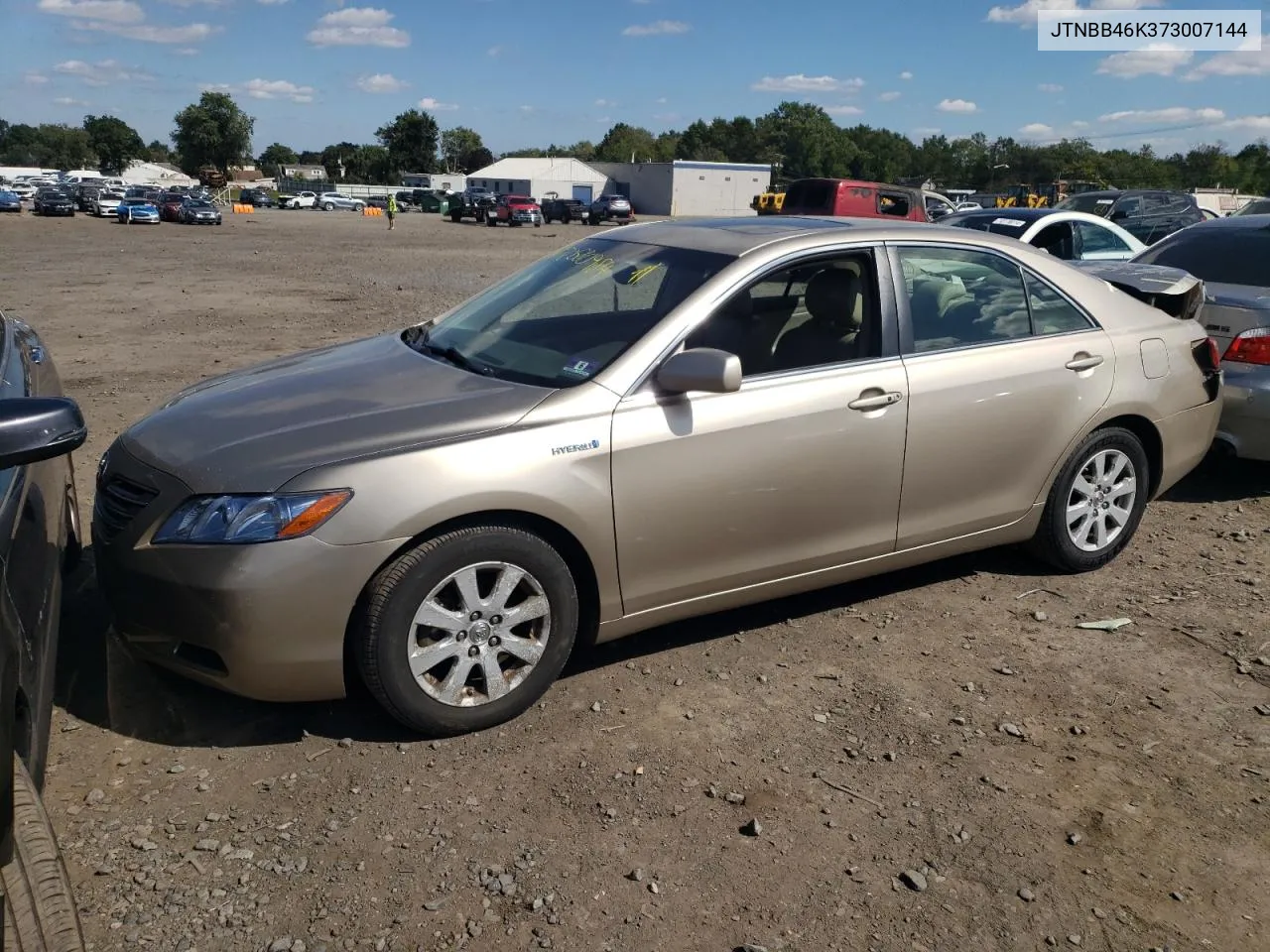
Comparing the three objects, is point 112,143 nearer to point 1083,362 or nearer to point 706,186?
point 706,186

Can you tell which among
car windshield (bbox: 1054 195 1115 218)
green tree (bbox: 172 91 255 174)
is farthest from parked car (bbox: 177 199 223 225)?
green tree (bbox: 172 91 255 174)

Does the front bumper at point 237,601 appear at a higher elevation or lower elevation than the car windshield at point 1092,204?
lower

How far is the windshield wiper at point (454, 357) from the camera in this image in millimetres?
3910

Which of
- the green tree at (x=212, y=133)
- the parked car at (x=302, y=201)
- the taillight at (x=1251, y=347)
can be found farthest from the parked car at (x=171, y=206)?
the green tree at (x=212, y=133)

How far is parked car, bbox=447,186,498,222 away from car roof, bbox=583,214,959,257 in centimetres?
5028

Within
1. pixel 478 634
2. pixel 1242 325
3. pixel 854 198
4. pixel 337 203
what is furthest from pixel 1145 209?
pixel 337 203

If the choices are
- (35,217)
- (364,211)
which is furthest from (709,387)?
(364,211)

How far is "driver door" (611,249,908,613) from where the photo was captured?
11.8 ft

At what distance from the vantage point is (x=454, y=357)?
4.10 meters

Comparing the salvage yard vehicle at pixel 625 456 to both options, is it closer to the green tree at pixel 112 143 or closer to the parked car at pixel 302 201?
the parked car at pixel 302 201

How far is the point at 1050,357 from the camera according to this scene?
14.8 feet

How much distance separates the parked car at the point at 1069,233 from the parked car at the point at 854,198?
19.8 feet

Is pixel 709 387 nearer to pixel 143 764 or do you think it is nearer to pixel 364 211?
pixel 143 764

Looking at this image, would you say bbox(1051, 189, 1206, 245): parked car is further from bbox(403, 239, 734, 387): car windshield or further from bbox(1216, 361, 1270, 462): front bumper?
bbox(403, 239, 734, 387): car windshield
